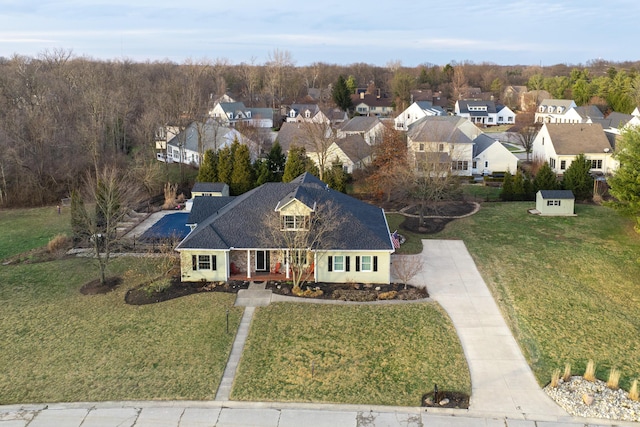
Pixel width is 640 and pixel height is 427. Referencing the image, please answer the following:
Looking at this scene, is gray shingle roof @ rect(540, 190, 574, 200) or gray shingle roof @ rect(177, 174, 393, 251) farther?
gray shingle roof @ rect(540, 190, 574, 200)

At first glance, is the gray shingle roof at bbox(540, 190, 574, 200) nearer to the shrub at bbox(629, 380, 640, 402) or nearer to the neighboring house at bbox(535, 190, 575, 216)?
the neighboring house at bbox(535, 190, 575, 216)

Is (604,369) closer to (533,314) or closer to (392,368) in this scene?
(533,314)

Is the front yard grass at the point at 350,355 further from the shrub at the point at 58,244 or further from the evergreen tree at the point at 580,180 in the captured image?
the evergreen tree at the point at 580,180

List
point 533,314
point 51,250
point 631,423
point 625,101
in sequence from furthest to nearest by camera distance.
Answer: point 625,101, point 51,250, point 533,314, point 631,423

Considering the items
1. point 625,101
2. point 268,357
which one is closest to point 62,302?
point 268,357

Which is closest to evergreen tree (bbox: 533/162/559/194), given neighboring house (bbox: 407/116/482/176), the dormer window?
neighboring house (bbox: 407/116/482/176)
